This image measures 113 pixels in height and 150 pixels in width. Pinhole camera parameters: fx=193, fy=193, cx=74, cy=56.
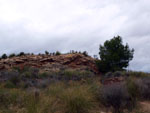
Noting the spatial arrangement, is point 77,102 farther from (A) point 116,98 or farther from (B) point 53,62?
(B) point 53,62

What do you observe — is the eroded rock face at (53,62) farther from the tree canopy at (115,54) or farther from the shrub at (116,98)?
the shrub at (116,98)

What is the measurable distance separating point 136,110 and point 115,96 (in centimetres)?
118

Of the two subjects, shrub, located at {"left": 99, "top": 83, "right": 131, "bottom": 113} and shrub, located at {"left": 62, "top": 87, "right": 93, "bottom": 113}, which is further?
shrub, located at {"left": 99, "top": 83, "right": 131, "bottom": 113}

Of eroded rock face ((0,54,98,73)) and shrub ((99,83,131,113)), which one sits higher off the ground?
eroded rock face ((0,54,98,73))

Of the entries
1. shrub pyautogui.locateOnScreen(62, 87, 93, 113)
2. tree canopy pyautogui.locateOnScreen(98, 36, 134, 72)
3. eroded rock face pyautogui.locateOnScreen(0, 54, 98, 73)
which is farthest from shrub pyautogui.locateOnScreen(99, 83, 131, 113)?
eroded rock face pyautogui.locateOnScreen(0, 54, 98, 73)

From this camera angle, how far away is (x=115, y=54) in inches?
1173

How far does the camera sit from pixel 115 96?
8648 mm

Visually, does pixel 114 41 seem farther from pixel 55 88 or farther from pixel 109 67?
pixel 55 88

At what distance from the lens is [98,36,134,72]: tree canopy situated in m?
30.2

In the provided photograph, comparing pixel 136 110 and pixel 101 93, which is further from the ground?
pixel 101 93

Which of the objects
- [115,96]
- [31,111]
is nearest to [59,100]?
[31,111]

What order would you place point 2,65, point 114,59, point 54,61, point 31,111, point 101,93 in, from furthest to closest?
point 54,61, point 2,65, point 114,59, point 101,93, point 31,111

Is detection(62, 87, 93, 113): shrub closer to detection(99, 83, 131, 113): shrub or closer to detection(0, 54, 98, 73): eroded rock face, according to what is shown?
detection(99, 83, 131, 113): shrub

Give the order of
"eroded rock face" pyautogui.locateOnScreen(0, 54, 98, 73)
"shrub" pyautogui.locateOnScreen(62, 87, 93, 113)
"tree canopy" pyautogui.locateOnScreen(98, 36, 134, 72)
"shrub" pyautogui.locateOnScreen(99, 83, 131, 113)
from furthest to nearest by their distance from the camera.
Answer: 1. "eroded rock face" pyautogui.locateOnScreen(0, 54, 98, 73)
2. "tree canopy" pyautogui.locateOnScreen(98, 36, 134, 72)
3. "shrub" pyautogui.locateOnScreen(99, 83, 131, 113)
4. "shrub" pyautogui.locateOnScreen(62, 87, 93, 113)
